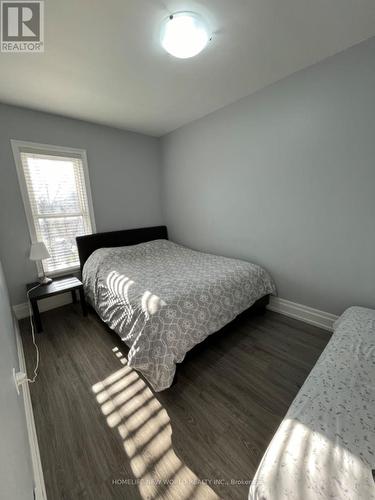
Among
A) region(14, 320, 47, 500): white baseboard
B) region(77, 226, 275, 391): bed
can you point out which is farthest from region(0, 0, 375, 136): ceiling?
region(14, 320, 47, 500): white baseboard

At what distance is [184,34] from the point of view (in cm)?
142

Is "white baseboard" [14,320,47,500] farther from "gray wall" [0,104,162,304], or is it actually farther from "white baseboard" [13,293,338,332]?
"gray wall" [0,104,162,304]

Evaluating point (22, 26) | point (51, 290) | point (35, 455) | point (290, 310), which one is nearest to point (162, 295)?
point (35, 455)

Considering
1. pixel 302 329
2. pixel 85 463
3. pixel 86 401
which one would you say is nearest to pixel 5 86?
pixel 86 401

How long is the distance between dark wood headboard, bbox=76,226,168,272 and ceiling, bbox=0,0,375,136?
163 centimetres

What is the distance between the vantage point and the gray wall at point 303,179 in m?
1.76

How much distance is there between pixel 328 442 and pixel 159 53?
2.65 metres

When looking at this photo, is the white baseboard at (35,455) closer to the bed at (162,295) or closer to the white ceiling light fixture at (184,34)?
the bed at (162,295)

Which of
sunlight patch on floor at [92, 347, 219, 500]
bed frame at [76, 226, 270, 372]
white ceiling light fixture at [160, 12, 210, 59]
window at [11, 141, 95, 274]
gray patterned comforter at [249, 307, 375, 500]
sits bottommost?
sunlight patch on floor at [92, 347, 219, 500]

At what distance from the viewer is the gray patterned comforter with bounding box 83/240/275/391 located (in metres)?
1.50

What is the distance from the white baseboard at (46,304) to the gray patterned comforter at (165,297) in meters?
0.51

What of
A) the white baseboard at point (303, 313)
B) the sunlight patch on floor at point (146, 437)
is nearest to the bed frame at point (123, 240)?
the white baseboard at point (303, 313)

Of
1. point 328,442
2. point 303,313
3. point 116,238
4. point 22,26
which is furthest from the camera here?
point 116,238

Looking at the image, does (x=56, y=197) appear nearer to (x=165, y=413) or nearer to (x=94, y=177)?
(x=94, y=177)
